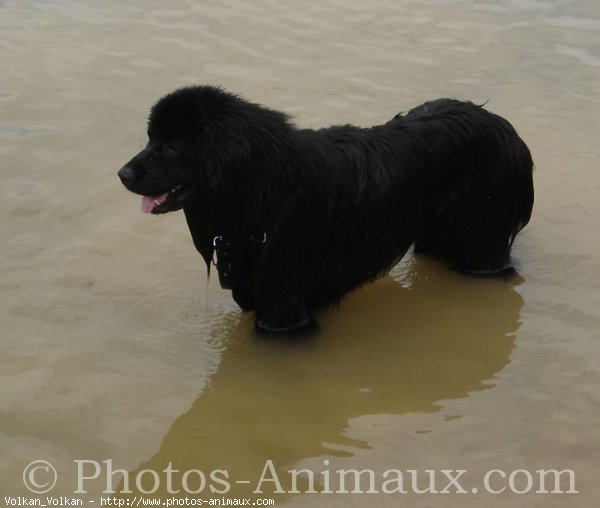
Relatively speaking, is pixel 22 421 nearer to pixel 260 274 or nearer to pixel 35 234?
pixel 260 274

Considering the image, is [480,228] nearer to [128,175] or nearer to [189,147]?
[189,147]

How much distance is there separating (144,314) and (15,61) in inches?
168

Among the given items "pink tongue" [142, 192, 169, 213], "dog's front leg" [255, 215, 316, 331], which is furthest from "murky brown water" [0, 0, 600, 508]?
"pink tongue" [142, 192, 169, 213]

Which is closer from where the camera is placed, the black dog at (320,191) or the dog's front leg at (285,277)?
the black dog at (320,191)

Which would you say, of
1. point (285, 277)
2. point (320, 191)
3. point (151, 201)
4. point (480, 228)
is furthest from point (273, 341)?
point (480, 228)

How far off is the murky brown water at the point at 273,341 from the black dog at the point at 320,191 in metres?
0.33

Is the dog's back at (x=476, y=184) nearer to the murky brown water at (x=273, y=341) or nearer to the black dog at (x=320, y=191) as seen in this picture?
the black dog at (x=320, y=191)

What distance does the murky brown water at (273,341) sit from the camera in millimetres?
4754

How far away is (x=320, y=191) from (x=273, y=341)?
0.90 meters

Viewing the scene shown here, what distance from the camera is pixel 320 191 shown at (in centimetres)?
520

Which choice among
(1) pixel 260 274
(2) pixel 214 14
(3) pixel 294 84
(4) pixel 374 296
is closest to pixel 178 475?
(1) pixel 260 274

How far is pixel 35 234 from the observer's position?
6.52 m

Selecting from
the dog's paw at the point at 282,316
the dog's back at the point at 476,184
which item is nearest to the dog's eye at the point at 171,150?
the dog's paw at the point at 282,316

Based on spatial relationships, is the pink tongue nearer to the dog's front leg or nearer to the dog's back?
the dog's front leg
